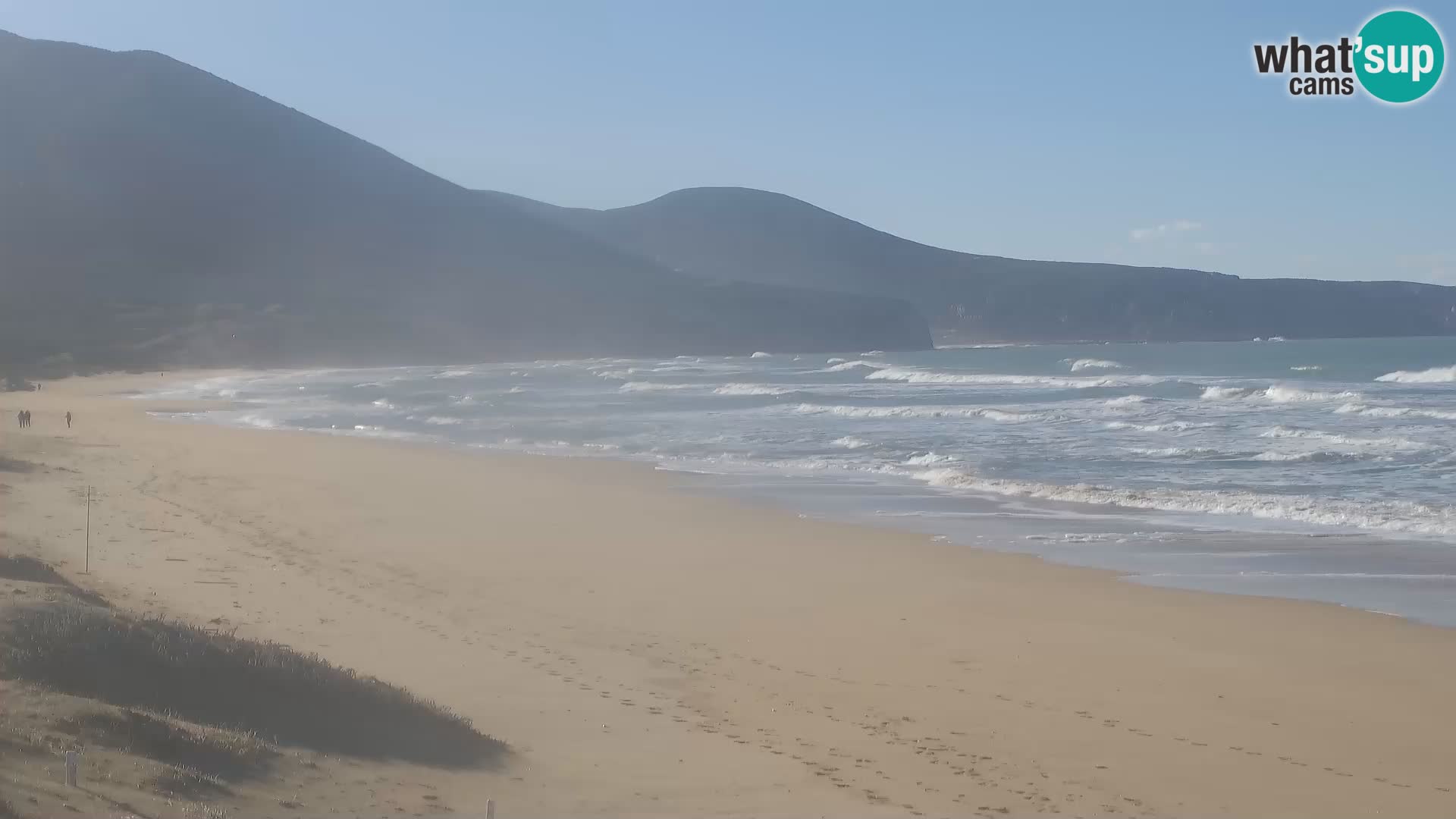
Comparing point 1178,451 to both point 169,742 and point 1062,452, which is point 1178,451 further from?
point 169,742

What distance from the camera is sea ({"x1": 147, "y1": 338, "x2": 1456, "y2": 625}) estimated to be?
11297 millimetres

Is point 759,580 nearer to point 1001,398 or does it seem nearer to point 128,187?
point 1001,398

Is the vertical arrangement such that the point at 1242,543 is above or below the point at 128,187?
below

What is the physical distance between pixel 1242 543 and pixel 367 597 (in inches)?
325

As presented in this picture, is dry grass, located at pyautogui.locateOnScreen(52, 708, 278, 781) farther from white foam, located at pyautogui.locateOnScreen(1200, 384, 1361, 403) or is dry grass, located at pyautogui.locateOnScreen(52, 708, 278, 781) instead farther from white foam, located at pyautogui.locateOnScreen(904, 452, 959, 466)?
white foam, located at pyautogui.locateOnScreen(1200, 384, 1361, 403)

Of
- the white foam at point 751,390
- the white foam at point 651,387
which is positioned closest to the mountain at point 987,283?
the white foam at point 651,387

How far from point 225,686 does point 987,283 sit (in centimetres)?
15743

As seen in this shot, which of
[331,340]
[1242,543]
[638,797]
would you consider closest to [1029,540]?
[1242,543]

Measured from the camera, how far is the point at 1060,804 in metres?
5.27

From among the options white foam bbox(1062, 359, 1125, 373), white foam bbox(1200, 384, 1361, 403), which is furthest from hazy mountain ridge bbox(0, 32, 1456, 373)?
white foam bbox(1200, 384, 1361, 403)

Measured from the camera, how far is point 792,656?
25.6 feet

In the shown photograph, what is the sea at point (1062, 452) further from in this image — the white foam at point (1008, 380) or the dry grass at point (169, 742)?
the dry grass at point (169, 742)

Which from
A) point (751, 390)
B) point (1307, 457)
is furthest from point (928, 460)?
point (751, 390)

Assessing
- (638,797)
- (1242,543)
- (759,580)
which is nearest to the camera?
(638,797)
